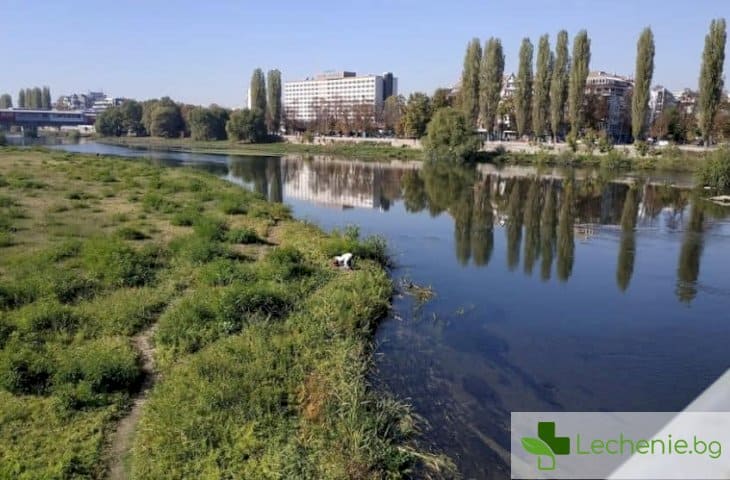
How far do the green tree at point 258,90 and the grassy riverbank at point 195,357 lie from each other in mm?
65225

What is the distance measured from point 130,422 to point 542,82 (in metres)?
49.5

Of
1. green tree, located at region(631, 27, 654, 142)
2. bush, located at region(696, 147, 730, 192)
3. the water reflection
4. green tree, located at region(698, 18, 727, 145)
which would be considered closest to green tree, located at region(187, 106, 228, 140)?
the water reflection

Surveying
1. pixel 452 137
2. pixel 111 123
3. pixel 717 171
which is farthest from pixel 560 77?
pixel 111 123

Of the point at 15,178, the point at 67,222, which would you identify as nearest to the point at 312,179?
the point at 15,178

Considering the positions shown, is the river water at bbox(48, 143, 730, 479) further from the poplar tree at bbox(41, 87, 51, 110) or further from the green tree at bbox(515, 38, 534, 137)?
the poplar tree at bbox(41, 87, 51, 110)

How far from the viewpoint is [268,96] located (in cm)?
7800

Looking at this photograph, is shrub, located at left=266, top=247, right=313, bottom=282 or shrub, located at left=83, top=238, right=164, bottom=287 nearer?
shrub, located at left=83, top=238, right=164, bottom=287

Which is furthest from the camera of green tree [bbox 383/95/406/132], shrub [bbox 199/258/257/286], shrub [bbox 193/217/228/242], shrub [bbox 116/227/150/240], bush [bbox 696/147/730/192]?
green tree [bbox 383/95/406/132]

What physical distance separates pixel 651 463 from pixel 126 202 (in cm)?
1741

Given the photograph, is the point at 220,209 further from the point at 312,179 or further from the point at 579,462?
the point at 312,179

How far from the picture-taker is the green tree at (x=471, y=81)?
53.9 meters

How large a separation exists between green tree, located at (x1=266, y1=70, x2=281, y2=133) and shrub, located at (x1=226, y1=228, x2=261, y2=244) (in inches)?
2610

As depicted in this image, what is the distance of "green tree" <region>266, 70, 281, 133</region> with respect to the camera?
77375 mm

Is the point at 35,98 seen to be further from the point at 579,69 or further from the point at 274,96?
the point at 579,69
